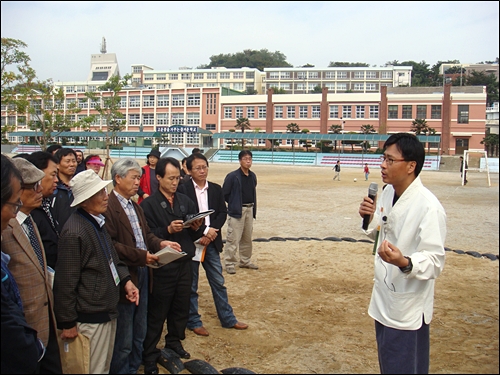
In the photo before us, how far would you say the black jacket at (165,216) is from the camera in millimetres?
4262

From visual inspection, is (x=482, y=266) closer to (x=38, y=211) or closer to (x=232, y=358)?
(x=232, y=358)

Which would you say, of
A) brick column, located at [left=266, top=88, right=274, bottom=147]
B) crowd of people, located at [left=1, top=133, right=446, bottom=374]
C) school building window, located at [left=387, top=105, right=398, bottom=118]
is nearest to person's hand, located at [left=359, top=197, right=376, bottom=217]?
crowd of people, located at [left=1, top=133, right=446, bottom=374]

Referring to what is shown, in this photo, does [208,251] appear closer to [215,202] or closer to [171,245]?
[215,202]

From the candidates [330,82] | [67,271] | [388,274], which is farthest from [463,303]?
[330,82]

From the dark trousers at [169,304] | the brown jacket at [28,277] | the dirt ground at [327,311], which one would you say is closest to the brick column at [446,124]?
the dirt ground at [327,311]

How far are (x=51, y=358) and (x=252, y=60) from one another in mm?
Answer: 126759

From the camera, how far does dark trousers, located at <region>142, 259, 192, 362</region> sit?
4090 mm

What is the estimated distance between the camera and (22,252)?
101 inches

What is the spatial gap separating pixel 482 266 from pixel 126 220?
6.54 m

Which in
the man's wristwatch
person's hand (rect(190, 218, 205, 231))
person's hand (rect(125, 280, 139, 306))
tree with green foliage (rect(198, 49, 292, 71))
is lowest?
person's hand (rect(125, 280, 139, 306))

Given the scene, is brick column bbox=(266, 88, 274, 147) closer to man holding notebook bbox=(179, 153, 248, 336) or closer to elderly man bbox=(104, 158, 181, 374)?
man holding notebook bbox=(179, 153, 248, 336)

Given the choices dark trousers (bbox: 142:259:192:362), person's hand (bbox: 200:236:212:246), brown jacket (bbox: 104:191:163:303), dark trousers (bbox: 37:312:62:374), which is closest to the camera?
dark trousers (bbox: 37:312:62:374)

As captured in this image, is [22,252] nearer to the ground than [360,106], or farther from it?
nearer to the ground

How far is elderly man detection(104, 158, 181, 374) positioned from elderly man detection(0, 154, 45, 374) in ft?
4.33
